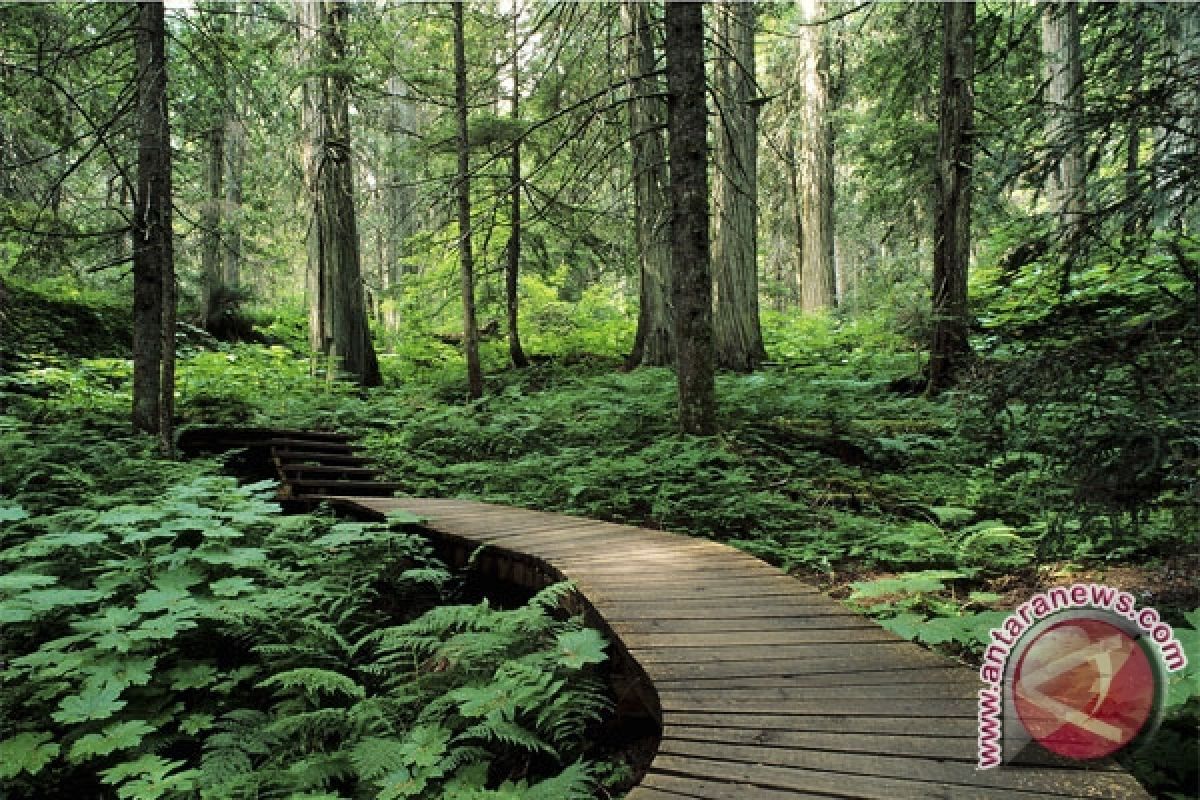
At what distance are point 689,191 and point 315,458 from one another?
5.68 metres

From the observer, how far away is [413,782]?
8.93 ft

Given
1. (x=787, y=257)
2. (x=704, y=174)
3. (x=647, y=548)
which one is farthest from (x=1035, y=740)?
(x=787, y=257)

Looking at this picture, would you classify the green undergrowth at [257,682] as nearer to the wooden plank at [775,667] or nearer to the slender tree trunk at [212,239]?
the wooden plank at [775,667]

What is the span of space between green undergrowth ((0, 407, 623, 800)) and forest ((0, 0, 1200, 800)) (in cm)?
3

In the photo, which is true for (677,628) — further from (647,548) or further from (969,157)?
(969,157)

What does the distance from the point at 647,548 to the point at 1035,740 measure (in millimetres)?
2923

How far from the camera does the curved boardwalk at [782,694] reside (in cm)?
212


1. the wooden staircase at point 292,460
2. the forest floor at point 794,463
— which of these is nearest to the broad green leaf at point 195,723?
the forest floor at point 794,463

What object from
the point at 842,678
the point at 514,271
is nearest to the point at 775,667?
the point at 842,678

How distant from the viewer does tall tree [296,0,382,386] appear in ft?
40.4

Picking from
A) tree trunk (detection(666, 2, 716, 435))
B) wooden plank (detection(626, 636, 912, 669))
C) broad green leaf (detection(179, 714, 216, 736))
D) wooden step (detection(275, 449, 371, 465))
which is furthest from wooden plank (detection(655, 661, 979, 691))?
wooden step (detection(275, 449, 371, 465))

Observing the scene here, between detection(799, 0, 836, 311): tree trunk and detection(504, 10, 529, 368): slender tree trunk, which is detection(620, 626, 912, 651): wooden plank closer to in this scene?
detection(504, 10, 529, 368): slender tree trunk

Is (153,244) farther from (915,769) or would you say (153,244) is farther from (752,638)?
(915,769)

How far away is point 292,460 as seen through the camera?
8648 millimetres
